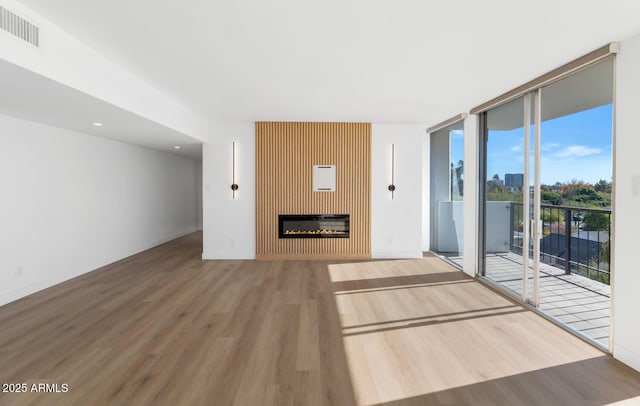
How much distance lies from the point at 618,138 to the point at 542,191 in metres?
0.95

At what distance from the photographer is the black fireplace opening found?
562 cm

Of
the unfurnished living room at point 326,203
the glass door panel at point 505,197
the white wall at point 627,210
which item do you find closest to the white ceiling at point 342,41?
the unfurnished living room at point 326,203

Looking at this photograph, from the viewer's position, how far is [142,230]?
245 inches

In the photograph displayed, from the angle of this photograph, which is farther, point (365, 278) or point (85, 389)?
point (365, 278)

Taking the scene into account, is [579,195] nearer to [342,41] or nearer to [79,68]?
[342,41]

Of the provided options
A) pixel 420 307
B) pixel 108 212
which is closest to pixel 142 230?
pixel 108 212

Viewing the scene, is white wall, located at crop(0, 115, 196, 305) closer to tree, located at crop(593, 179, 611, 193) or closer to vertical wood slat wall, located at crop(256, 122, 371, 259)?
vertical wood slat wall, located at crop(256, 122, 371, 259)

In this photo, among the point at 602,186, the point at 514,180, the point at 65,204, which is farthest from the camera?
the point at 65,204

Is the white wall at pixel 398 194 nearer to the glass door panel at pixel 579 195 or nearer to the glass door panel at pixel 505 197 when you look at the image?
the glass door panel at pixel 505 197

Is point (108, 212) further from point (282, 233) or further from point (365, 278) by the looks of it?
point (365, 278)

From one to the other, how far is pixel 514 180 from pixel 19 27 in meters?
4.85

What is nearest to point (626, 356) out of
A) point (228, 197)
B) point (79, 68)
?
point (79, 68)

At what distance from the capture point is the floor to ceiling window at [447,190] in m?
5.28

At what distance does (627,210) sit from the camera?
7.61 ft
